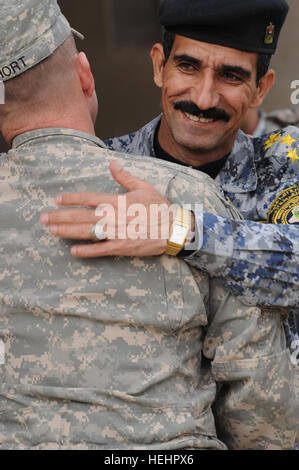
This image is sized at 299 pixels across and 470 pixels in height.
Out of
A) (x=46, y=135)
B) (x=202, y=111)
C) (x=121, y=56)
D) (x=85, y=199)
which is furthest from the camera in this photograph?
(x=121, y=56)

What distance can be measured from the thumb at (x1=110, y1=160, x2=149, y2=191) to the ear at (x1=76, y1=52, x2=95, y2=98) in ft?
0.85

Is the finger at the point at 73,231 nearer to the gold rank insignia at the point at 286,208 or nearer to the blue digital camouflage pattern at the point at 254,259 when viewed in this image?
the blue digital camouflage pattern at the point at 254,259

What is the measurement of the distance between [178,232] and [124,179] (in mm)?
182

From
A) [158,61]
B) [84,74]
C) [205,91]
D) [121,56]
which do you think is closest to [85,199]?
[84,74]

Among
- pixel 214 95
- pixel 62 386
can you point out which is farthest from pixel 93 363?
pixel 214 95

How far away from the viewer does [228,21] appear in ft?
7.79

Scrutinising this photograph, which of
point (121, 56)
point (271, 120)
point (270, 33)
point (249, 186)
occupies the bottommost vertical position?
point (121, 56)

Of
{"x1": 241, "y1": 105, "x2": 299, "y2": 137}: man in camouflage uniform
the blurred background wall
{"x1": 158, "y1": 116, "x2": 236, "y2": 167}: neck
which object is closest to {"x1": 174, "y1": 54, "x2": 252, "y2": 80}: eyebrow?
{"x1": 158, "y1": 116, "x2": 236, "y2": 167}: neck

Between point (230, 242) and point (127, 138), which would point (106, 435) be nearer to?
point (230, 242)

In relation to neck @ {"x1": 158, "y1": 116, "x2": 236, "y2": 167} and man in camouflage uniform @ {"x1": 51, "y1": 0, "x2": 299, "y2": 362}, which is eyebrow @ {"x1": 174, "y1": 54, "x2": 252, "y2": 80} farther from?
neck @ {"x1": 158, "y1": 116, "x2": 236, "y2": 167}

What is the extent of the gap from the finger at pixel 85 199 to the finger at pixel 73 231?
51 mm

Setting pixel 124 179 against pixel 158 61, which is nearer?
pixel 124 179

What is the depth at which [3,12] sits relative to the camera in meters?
1.67

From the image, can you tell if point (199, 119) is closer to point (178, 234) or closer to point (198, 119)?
point (198, 119)
